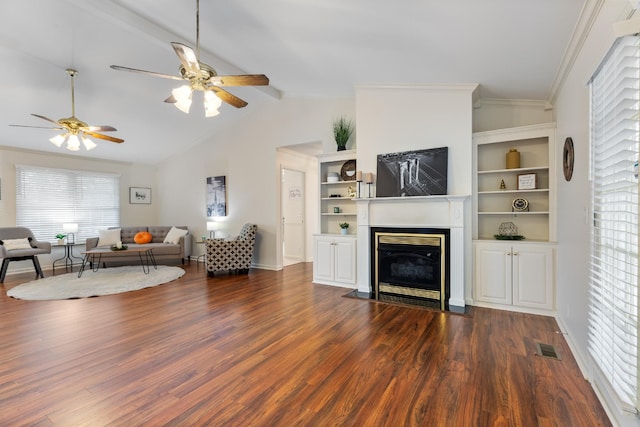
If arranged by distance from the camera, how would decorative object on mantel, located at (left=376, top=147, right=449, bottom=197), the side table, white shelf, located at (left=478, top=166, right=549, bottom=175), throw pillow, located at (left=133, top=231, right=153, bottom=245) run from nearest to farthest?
white shelf, located at (left=478, top=166, right=549, bottom=175) → decorative object on mantel, located at (left=376, top=147, right=449, bottom=197) → the side table → throw pillow, located at (left=133, top=231, right=153, bottom=245)

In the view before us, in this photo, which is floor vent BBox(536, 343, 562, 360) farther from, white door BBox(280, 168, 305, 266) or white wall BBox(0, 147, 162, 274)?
white wall BBox(0, 147, 162, 274)

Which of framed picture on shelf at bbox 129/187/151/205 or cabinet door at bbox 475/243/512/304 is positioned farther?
framed picture on shelf at bbox 129/187/151/205

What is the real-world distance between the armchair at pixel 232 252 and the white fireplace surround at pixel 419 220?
250 cm

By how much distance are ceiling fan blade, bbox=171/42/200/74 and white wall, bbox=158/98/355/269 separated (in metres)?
3.08

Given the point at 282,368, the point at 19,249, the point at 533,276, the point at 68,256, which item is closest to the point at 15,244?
the point at 19,249

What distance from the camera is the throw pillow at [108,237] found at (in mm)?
6711

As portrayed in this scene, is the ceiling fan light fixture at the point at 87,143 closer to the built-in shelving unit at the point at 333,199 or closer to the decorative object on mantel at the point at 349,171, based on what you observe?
the built-in shelving unit at the point at 333,199

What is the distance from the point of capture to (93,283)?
16.3 ft

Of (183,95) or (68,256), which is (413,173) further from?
(68,256)

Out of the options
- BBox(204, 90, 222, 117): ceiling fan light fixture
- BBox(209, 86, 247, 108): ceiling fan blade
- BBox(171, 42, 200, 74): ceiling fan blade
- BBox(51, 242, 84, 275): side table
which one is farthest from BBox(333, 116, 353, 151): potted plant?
BBox(51, 242, 84, 275): side table

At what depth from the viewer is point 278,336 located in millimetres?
2908

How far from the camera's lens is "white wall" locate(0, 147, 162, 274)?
19.4 feet

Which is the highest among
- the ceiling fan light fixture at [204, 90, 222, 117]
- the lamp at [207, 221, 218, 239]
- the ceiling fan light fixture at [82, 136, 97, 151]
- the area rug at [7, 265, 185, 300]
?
the ceiling fan light fixture at [204, 90, 222, 117]

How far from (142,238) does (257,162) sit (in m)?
3.38
